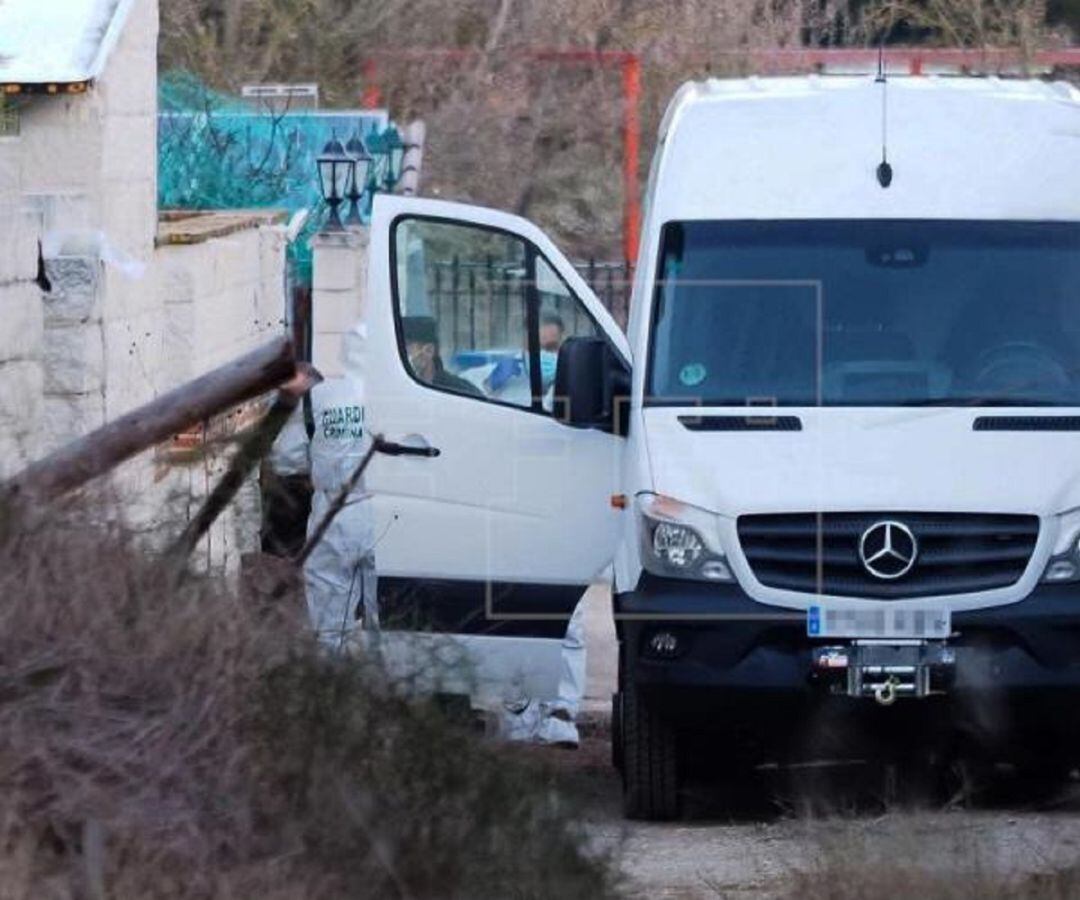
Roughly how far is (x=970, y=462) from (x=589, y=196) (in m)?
17.3

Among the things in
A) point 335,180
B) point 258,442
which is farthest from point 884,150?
point 335,180

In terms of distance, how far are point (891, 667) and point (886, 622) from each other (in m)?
0.15

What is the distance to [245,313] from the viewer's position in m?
13.0

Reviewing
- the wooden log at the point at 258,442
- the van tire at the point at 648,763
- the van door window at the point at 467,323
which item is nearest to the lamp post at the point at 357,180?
the van door window at the point at 467,323

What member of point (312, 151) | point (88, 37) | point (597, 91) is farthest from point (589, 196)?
point (88, 37)

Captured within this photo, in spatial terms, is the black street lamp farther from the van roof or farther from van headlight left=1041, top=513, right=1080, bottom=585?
van headlight left=1041, top=513, right=1080, bottom=585

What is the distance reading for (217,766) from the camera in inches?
206

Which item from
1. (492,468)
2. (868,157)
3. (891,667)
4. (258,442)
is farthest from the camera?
(492,468)

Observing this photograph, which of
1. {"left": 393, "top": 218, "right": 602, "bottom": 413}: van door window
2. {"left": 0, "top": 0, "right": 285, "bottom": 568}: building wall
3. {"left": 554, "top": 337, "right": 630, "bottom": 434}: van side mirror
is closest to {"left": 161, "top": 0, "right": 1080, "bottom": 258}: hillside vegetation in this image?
{"left": 0, "top": 0, "right": 285, "bottom": 568}: building wall

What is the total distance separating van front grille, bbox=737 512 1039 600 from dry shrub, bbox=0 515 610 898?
2163mm

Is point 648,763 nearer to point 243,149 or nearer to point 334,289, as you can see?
point 334,289

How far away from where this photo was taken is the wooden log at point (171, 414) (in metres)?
5.99

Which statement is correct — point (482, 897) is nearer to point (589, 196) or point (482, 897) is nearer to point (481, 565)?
point (481, 565)

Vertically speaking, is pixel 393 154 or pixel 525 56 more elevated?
pixel 525 56
